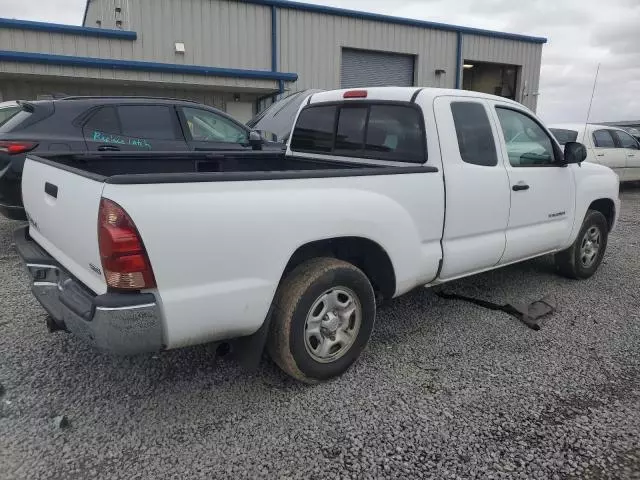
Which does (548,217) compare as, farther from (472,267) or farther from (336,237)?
(336,237)

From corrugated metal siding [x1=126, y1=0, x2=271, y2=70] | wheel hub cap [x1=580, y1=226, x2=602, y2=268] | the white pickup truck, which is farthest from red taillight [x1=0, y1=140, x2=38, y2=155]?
corrugated metal siding [x1=126, y1=0, x2=271, y2=70]

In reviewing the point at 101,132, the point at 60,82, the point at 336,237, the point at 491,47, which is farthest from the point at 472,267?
the point at 491,47

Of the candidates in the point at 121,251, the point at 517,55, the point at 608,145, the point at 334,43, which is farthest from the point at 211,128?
the point at 517,55

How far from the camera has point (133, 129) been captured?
21.6ft

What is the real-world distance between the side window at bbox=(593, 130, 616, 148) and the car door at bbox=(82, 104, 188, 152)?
901 cm

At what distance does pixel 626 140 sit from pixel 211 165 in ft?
36.5

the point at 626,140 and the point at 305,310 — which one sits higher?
the point at 626,140

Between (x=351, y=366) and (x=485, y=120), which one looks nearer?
(x=351, y=366)

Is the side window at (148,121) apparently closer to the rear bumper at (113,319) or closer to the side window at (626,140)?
the rear bumper at (113,319)

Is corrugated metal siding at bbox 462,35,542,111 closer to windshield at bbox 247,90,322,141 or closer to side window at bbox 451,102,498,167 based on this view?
windshield at bbox 247,90,322,141

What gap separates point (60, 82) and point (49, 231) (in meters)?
12.4

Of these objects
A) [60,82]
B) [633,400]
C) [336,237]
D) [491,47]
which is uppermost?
[491,47]

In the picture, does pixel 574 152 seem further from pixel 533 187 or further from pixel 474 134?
pixel 474 134

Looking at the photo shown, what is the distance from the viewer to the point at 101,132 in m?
6.31
